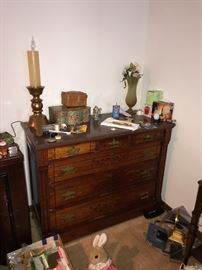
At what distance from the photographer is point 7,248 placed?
5.45 feet

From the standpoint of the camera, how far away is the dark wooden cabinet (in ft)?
4.88

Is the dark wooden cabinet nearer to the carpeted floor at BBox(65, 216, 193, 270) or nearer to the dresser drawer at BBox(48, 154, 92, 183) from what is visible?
the dresser drawer at BBox(48, 154, 92, 183)

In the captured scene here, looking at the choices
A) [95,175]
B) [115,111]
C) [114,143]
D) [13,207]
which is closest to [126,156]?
[114,143]

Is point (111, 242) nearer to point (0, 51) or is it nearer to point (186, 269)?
point (186, 269)

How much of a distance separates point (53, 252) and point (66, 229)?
9.8 inches

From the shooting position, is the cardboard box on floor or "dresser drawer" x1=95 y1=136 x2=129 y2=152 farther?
"dresser drawer" x1=95 y1=136 x2=129 y2=152

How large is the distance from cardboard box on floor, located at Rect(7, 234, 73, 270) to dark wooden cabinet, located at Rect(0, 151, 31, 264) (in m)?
0.14

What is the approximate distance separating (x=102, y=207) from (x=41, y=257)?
0.60 m

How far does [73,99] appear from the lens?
1.79 metres

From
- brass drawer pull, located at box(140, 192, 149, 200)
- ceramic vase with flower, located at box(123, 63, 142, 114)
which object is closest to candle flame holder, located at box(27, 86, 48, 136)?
ceramic vase with flower, located at box(123, 63, 142, 114)

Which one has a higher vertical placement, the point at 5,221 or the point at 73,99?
the point at 73,99

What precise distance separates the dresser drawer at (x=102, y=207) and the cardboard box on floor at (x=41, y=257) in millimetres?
156

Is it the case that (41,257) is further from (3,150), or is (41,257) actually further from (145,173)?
(145,173)

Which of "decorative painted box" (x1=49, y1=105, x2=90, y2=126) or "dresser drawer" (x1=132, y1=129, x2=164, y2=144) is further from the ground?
"decorative painted box" (x1=49, y1=105, x2=90, y2=126)
